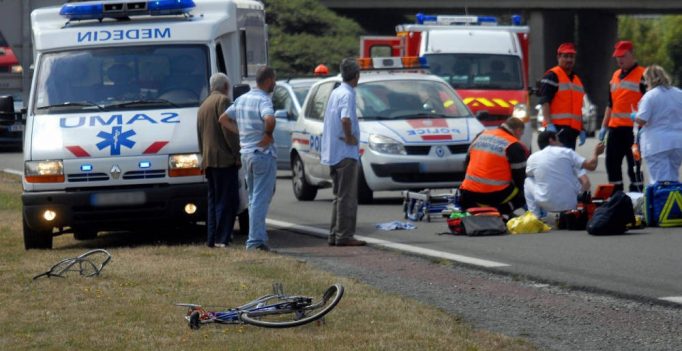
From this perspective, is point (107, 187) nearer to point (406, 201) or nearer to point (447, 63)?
point (406, 201)

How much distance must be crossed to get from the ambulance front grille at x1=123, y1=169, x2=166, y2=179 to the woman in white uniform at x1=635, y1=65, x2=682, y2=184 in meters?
4.99

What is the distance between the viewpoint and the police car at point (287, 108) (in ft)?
74.3

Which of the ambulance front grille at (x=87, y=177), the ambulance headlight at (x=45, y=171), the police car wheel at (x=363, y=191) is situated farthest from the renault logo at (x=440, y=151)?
the ambulance headlight at (x=45, y=171)

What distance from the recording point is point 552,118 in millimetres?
16719

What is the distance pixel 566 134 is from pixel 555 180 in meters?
2.41

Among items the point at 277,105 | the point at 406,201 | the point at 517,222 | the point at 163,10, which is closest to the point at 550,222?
the point at 517,222

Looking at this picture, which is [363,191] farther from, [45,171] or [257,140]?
[45,171]

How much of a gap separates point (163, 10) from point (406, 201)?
3.52 m

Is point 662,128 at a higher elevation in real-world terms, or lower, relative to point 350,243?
higher

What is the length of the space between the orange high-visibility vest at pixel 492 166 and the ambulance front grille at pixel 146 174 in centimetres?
329

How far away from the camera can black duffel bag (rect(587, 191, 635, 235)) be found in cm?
1352

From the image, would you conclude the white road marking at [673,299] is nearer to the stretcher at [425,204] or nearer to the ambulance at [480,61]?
the stretcher at [425,204]

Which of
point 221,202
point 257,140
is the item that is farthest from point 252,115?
point 221,202

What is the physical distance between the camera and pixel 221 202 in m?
13.2
